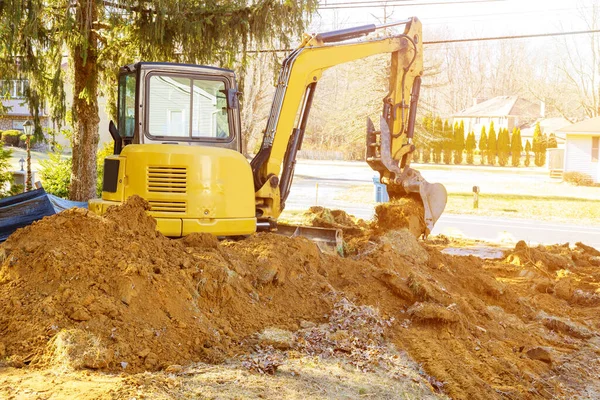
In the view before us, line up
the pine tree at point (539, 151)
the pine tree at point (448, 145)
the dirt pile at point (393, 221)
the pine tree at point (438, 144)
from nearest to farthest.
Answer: the dirt pile at point (393, 221) → the pine tree at point (438, 144) → the pine tree at point (539, 151) → the pine tree at point (448, 145)

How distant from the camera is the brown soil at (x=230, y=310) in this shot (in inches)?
210

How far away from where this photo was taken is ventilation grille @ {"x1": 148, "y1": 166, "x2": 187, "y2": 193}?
7918 millimetres

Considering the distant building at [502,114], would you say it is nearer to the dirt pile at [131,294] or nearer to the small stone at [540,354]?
the small stone at [540,354]

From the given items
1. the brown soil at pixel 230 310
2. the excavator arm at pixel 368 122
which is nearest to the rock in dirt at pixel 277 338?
the brown soil at pixel 230 310

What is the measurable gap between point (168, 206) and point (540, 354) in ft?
14.6

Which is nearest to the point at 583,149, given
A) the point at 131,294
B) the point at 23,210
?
the point at 23,210

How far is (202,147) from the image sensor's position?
8.07 metres

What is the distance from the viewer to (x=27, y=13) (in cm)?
1125

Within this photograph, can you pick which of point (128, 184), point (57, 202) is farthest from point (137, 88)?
point (57, 202)

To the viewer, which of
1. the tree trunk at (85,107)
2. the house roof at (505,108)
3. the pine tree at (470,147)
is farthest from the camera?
the house roof at (505,108)

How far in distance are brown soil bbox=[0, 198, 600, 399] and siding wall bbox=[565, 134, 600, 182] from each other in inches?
1142

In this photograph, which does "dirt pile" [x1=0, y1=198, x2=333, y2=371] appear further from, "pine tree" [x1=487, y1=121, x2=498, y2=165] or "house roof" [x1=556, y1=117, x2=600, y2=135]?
"pine tree" [x1=487, y1=121, x2=498, y2=165]

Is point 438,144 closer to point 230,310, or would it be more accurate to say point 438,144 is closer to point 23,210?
point 23,210

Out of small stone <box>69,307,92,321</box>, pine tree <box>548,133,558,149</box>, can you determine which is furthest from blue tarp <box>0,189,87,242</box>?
pine tree <box>548,133,558,149</box>
